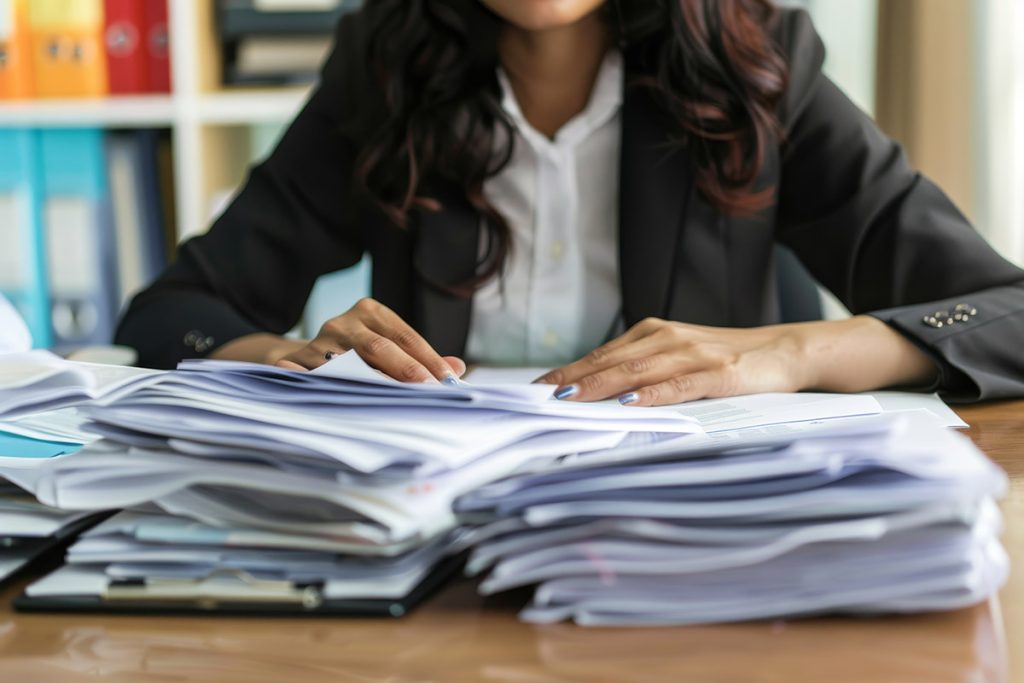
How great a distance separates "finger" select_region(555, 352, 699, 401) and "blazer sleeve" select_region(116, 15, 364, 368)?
69cm

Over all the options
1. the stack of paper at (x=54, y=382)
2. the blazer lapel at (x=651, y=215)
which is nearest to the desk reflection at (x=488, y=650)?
the stack of paper at (x=54, y=382)

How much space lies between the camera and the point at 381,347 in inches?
32.1

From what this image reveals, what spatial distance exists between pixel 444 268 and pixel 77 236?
1.20m

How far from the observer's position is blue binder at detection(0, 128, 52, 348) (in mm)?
2256

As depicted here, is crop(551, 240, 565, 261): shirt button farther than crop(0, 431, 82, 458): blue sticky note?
Yes

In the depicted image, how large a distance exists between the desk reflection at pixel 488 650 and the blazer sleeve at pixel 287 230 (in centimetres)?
95

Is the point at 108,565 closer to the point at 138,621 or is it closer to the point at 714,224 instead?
the point at 138,621

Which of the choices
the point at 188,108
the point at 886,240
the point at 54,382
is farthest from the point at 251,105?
the point at 54,382

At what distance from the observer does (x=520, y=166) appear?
1.46 m

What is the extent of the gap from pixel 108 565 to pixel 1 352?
27 cm

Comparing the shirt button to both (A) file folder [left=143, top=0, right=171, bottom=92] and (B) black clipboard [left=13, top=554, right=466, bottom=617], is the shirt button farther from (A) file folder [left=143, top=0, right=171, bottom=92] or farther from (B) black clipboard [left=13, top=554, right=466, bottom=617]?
(A) file folder [left=143, top=0, right=171, bottom=92]

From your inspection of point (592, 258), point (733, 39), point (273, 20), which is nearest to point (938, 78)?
point (733, 39)

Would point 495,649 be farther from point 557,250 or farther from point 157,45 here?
point 157,45

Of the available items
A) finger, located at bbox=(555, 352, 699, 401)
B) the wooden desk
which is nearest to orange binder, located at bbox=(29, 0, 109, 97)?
finger, located at bbox=(555, 352, 699, 401)
